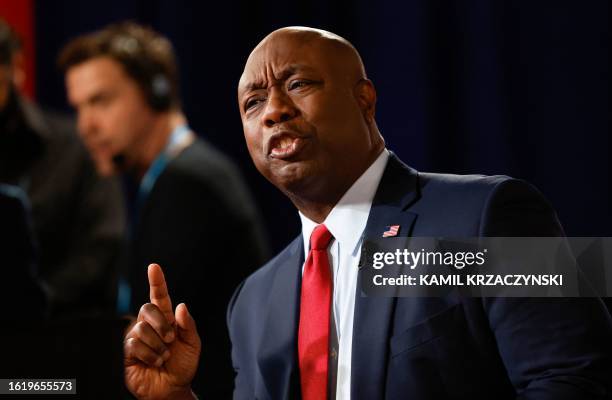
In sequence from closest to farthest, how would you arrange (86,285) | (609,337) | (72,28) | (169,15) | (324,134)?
(609,337) < (324,134) < (86,285) < (169,15) < (72,28)

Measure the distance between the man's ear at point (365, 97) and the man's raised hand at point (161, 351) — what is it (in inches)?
13.3

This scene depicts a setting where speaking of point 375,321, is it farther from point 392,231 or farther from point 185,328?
point 185,328

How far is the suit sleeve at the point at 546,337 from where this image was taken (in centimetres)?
98

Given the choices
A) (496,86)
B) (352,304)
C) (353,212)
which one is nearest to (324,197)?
(353,212)

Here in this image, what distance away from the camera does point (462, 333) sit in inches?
42.1

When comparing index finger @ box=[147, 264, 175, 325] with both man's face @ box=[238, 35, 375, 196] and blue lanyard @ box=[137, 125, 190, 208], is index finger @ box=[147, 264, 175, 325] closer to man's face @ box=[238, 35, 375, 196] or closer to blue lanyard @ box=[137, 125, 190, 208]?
man's face @ box=[238, 35, 375, 196]

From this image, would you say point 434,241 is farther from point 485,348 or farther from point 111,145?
point 111,145

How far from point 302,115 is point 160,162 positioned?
1.19m

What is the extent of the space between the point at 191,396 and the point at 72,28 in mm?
2219

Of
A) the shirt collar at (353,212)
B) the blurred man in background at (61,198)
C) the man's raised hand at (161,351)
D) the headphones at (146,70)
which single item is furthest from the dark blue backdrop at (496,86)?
the man's raised hand at (161,351)

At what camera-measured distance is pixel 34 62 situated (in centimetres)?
314

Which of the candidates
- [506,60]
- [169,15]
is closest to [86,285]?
[169,15]

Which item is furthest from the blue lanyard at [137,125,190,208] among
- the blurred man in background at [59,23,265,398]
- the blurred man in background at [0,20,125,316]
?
the blurred man in background at [0,20,125,316]

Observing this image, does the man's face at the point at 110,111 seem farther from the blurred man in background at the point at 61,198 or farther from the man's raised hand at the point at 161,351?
the man's raised hand at the point at 161,351
